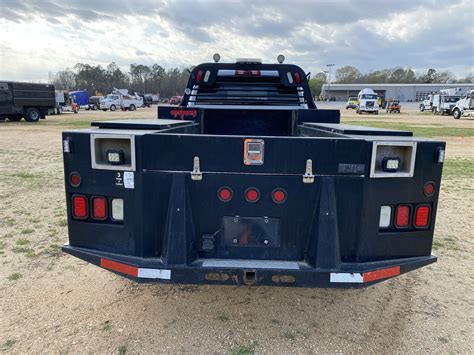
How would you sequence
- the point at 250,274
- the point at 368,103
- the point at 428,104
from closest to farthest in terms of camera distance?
the point at 250,274 < the point at 368,103 < the point at 428,104

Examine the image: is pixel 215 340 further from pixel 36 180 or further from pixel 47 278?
pixel 36 180

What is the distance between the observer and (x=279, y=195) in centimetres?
→ 282

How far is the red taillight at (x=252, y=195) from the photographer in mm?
2816

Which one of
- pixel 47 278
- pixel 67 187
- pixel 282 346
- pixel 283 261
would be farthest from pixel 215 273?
pixel 47 278

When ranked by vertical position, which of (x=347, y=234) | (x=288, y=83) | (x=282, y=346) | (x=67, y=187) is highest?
(x=288, y=83)

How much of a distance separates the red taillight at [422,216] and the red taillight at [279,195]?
105cm

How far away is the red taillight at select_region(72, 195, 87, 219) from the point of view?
293 centimetres

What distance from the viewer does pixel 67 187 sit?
2.91 meters

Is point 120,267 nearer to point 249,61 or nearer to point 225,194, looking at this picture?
point 225,194

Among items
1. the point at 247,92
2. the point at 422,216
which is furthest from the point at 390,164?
the point at 247,92

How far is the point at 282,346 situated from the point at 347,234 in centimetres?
102

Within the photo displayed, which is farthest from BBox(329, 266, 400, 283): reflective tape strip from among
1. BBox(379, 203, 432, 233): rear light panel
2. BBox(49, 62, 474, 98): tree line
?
BBox(49, 62, 474, 98): tree line

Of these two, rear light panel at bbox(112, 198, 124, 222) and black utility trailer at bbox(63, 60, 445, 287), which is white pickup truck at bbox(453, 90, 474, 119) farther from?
rear light panel at bbox(112, 198, 124, 222)

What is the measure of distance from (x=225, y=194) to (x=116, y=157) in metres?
0.85
